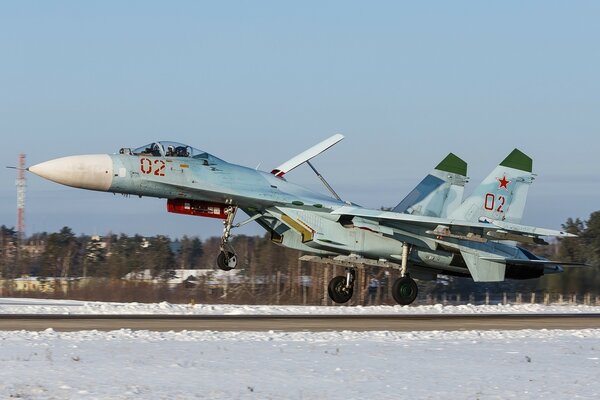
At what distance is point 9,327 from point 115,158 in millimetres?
6776

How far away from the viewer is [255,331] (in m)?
16.7

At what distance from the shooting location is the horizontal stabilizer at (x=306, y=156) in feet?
87.8

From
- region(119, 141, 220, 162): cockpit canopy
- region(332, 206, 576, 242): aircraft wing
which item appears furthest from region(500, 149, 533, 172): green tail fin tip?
region(119, 141, 220, 162): cockpit canopy

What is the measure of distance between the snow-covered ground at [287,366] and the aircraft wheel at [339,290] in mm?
9937

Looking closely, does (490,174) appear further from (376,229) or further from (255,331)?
(255,331)

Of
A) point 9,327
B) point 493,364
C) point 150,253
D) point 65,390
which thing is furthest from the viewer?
point 150,253

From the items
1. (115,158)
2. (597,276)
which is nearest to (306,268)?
(597,276)

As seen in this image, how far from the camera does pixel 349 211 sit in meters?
24.7

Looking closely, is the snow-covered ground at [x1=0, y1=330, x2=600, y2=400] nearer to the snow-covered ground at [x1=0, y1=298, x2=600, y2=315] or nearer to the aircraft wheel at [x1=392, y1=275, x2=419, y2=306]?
the snow-covered ground at [x1=0, y1=298, x2=600, y2=315]

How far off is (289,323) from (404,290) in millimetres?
7280

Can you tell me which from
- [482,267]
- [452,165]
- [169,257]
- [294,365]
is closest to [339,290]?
[482,267]

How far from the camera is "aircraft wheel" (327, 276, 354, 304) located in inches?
1023

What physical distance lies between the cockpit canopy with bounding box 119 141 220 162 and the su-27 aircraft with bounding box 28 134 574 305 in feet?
0.09

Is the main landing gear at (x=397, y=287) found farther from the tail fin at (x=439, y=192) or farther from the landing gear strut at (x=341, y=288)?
the tail fin at (x=439, y=192)
